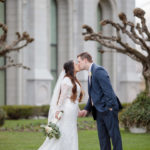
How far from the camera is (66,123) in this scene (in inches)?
277

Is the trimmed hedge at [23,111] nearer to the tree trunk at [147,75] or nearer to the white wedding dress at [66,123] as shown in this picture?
the tree trunk at [147,75]

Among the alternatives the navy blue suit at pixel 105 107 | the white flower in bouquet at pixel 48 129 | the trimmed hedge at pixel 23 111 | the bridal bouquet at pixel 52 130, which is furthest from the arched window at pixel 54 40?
the navy blue suit at pixel 105 107

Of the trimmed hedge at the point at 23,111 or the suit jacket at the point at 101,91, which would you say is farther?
the trimmed hedge at the point at 23,111

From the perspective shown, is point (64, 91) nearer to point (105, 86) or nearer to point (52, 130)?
point (52, 130)

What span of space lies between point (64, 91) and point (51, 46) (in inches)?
658

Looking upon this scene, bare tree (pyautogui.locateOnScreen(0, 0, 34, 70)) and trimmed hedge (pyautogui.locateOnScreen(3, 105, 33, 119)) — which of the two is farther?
trimmed hedge (pyautogui.locateOnScreen(3, 105, 33, 119))

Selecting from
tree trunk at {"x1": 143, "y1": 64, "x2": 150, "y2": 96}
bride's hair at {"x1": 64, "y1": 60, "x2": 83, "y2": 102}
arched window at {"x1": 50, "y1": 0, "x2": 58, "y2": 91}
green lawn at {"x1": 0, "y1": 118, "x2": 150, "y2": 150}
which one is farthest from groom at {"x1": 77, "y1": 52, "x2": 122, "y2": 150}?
arched window at {"x1": 50, "y1": 0, "x2": 58, "y2": 91}

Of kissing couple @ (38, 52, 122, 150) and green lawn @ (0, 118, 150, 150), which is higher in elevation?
kissing couple @ (38, 52, 122, 150)

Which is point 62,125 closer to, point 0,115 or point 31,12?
point 0,115

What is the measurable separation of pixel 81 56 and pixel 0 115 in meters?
7.72

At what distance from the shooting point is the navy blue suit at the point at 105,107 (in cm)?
594

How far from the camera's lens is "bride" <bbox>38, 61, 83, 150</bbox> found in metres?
6.96

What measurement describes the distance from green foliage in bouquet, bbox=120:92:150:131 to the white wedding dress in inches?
192

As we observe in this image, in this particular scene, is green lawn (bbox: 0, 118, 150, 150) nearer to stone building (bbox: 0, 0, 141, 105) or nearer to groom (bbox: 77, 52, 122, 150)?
groom (bbox: 77, 52, 122, 150)
